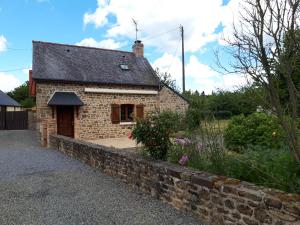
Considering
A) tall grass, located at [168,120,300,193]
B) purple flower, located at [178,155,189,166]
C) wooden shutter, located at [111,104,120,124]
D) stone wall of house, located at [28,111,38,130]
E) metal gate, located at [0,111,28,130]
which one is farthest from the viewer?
stone wall of house, located at [28,111,38,130]

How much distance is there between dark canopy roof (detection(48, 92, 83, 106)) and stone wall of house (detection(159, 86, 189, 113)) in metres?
5.55

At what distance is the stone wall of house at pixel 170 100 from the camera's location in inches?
766

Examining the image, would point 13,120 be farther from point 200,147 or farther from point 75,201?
point 200,147

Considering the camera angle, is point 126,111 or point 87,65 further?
point 126,111

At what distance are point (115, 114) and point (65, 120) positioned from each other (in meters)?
2.84

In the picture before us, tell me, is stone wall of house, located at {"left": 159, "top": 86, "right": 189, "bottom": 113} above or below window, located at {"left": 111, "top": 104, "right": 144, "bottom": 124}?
above

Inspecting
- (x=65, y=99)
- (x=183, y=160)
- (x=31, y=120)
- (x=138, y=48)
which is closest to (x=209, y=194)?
(x=183, y=160)

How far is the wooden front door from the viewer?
16062 millimetres

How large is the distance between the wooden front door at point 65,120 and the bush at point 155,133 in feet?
36.0

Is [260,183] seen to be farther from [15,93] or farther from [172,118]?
[15,93]

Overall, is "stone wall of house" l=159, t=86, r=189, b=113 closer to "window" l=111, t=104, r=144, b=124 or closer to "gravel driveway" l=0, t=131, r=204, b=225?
"window" l=111, t=104, r=144, b=124

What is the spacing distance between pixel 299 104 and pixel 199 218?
2033mm

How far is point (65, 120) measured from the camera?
1627 cm

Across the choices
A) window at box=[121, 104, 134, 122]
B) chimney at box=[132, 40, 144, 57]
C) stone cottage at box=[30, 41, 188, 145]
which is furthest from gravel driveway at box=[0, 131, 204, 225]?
chimney at box=[132, 40, 144, 57]
